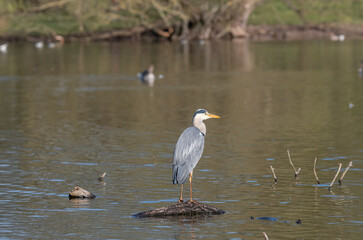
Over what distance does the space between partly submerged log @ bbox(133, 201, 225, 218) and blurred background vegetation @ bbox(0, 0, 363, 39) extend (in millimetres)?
72530

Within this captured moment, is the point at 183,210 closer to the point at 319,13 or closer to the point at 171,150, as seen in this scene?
the point at 171,150

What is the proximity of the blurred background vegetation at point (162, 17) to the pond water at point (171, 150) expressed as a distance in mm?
36684

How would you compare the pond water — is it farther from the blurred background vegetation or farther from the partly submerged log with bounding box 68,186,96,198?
the blurred background vegetation

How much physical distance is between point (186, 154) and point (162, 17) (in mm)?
83653

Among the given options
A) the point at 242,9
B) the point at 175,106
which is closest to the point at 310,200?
the point at 175,106

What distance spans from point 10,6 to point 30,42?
34.6 ft

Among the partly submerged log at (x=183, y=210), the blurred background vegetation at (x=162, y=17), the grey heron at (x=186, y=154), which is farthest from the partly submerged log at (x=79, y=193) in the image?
the blurred background vegetation at (x=162, y=17)

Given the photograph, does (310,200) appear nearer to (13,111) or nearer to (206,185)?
(206,185)

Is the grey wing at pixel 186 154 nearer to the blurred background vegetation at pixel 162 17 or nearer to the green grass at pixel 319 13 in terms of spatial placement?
the blurred background vegetation at pixel 162 17

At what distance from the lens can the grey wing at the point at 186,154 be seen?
17.1m

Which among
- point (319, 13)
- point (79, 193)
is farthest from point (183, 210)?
point (319, 13)

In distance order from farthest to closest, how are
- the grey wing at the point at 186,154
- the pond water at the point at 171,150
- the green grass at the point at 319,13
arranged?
the green grass at the point at 319,13 → the grey wing at the point at 186,154 → the pond water at the point at 171,150

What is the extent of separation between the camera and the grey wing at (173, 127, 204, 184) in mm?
17053

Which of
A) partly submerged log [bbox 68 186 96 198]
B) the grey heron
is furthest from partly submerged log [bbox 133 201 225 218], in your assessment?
partly submerged log [bbox 68 186 96 198]
